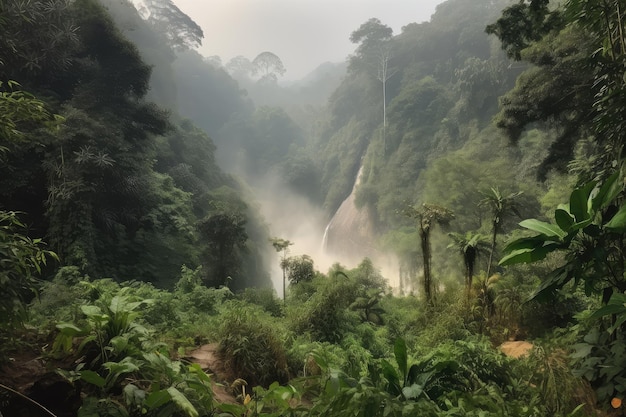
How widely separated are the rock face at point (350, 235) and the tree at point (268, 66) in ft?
162

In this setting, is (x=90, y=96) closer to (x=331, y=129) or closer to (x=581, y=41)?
(x=581, y=41)

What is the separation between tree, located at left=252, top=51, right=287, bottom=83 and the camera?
78.3 metres

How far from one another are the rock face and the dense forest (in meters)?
0.30

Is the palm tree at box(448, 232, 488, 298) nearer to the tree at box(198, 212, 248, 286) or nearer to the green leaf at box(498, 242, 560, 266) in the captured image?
the green leaf at box(498, 242, 560, 266)

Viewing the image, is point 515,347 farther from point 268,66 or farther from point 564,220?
point 268,66

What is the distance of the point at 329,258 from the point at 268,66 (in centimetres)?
5882

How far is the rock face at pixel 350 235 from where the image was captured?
105ft

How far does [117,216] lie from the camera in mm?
12273

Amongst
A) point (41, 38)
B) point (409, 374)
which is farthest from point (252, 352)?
point (41, 38)

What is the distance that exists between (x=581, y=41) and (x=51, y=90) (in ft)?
50.8

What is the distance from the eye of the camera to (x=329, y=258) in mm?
35750

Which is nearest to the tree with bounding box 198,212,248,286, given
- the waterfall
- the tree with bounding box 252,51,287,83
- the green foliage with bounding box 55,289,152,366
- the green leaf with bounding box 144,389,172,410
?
the green foliage with bounding box 55,289,152,366

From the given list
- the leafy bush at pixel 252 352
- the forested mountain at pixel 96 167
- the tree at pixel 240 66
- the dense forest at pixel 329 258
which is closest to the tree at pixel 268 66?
the tree at pixel 240 66

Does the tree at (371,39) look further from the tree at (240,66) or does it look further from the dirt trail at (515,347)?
the tree at (240,66)
